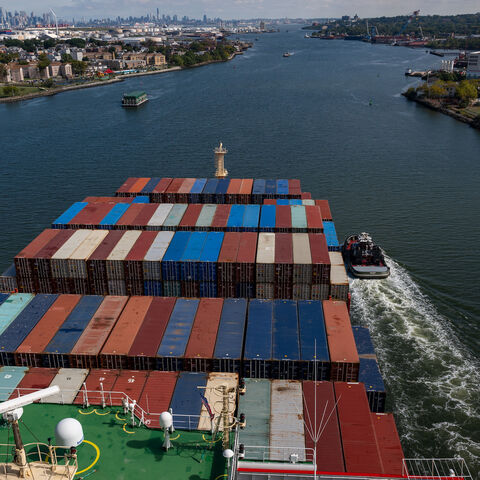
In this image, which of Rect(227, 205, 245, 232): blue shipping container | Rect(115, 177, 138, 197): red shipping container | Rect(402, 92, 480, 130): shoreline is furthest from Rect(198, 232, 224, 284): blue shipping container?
Rect(402, 92, 480, 130): shoreline

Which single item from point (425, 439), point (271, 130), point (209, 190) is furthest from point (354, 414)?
point (271, 130)

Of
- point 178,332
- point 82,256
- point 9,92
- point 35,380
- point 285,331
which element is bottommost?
point 35,380

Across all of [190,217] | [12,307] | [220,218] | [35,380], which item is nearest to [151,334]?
[35,380]

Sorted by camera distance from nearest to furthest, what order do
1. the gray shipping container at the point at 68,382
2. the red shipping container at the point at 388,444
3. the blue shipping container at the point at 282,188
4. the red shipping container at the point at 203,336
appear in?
the red shipping container at the point at 388,444
the gray shipping container at the point at 68,382
the red shipping container at the point at 203,336
the blue shipping container at the point at 282,188

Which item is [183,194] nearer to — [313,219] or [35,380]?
[313,219]

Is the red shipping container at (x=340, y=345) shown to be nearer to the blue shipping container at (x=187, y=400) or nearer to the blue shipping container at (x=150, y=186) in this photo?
the blue shipping container at (x=187, y=400)

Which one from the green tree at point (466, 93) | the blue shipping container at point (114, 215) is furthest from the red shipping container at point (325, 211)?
the green tree at point (466, 93)
